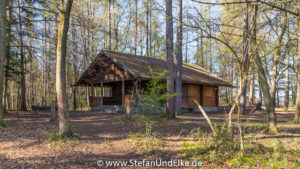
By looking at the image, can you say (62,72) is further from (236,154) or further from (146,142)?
(236,154)

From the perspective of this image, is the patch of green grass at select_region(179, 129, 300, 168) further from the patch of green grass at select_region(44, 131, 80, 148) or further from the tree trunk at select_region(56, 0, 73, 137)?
the tree trunk at select_region(56, 0, 73, 137)

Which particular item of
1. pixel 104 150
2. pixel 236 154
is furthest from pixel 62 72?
pixel 236 154

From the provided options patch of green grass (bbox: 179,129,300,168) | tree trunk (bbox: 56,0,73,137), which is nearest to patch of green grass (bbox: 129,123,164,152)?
patch of green grass (bbox: 179,129,300,168)

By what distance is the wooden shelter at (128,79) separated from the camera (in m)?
16.4

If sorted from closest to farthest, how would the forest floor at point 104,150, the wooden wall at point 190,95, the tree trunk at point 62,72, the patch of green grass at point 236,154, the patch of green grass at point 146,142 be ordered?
the patch of green grass at point 236,154 → the forest floor at point 104,150 → the patch of green grass at point 146,142 → the tree trunk at point 62,72 → the wooden wall at point 190,95

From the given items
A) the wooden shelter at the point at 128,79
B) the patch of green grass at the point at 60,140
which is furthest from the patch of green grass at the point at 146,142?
the wooden shelter at the point at 128,79

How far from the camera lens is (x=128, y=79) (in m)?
16.8

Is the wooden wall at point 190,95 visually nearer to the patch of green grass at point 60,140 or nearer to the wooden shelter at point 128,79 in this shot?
the wooden shelter at point 128,79

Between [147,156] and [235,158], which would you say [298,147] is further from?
[147,156]

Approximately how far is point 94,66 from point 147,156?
15017mm

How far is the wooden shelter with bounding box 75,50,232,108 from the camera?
1642 centimetres

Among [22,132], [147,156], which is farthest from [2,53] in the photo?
[147,156]

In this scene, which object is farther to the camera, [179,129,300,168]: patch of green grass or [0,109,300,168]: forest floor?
[0,109,300,168]: forest floor

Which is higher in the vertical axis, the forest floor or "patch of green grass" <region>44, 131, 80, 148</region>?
"patch of green grass" <region>44, 131, 80, 148</region>
